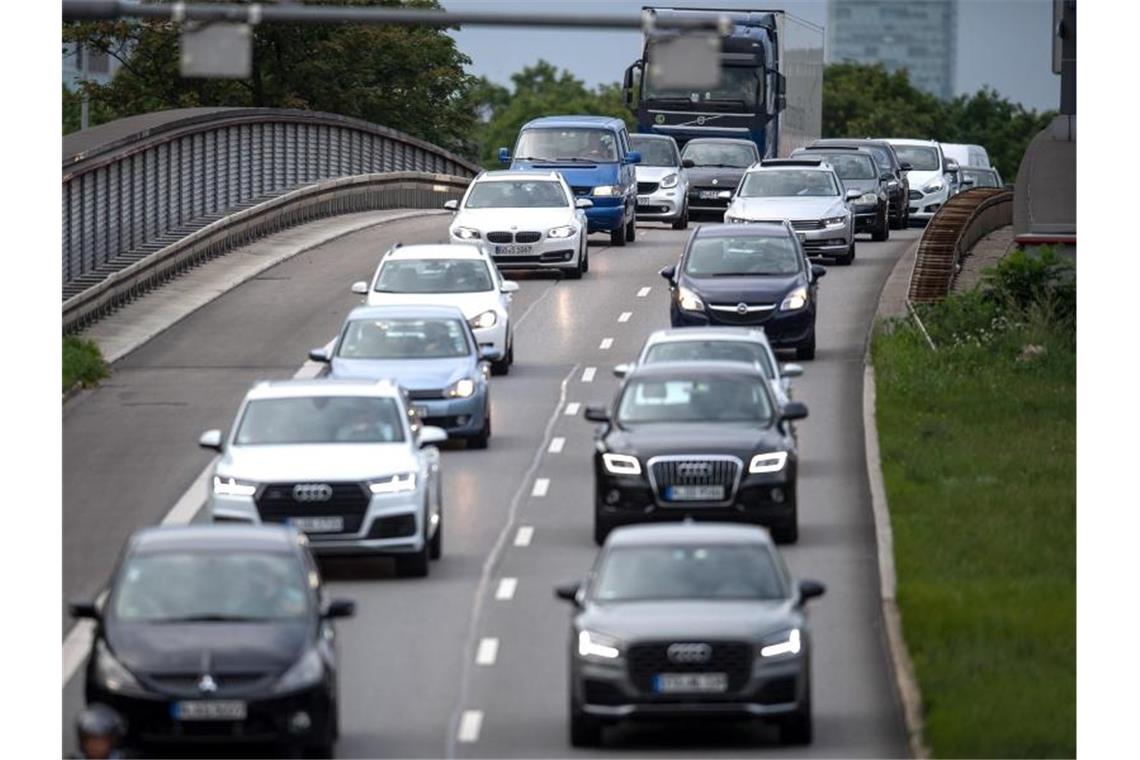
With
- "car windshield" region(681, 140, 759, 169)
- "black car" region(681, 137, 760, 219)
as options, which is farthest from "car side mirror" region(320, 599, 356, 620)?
"car windshield" region(681, 140, 759, 169)

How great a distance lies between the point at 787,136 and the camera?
7212 centimetres

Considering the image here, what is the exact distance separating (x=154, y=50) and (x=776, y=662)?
74797mm

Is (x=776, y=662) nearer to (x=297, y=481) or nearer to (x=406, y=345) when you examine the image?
(x=297, y=481)

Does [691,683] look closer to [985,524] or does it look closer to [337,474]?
[337,474]

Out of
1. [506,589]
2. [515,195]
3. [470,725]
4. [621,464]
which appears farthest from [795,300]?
[470,725]

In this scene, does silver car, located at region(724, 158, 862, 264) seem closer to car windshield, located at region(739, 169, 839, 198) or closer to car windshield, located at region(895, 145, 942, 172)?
car windshield, located at region(739, 169, 839, 198)

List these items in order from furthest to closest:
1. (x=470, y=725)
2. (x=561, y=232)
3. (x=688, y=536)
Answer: (x=561, y=232)
(x=470, y=725)
(x=688, y=536)

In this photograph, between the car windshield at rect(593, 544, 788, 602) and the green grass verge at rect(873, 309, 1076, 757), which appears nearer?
the car windshield at rect(593, 544, 788, 602)

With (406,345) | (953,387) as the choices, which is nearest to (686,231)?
(953,387)

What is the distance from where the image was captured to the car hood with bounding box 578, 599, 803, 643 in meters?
20.0

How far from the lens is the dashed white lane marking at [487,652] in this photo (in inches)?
918

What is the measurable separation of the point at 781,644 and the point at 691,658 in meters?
0.63

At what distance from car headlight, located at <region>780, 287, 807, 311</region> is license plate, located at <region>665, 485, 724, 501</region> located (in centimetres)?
1320

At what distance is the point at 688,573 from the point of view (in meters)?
20.8
